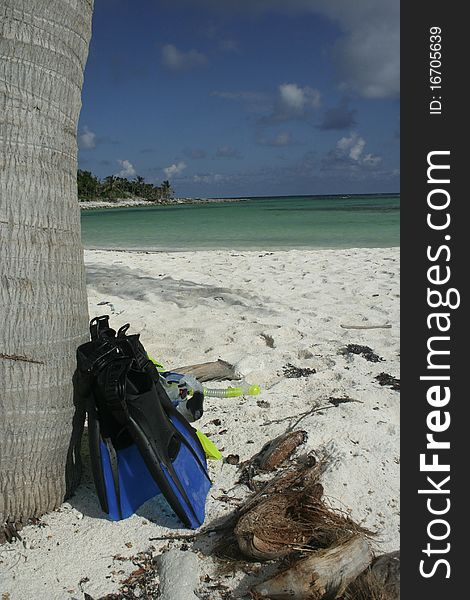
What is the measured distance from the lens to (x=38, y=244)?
7.64 feet

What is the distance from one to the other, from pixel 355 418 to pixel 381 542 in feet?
3.57

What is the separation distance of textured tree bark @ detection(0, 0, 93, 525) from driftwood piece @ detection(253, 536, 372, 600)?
3.77 feet

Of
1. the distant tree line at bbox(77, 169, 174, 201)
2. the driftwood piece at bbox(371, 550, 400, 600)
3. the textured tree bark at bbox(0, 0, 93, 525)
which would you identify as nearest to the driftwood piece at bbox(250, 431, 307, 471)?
the driftwood piece at bbox(371, 550, 400, 600)

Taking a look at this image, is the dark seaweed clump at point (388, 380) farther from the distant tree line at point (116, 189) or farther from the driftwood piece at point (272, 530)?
the distant tree line at point (116, 189)

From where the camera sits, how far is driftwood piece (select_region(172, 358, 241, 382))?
4.24 metres

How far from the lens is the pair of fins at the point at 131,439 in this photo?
2445mm

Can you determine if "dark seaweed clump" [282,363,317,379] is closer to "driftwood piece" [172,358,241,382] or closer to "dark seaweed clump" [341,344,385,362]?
"driftwood piece" [172,358,241,382]

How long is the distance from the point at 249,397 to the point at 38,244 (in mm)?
2072

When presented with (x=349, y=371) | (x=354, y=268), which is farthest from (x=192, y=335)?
(x=354, y=268)

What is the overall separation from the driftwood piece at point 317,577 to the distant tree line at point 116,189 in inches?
3126

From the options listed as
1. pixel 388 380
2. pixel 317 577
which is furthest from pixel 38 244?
pixel 388 380

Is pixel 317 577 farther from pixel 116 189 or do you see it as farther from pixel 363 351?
pixel 116 189

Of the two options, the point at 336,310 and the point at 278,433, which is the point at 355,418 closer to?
the point at 278,433

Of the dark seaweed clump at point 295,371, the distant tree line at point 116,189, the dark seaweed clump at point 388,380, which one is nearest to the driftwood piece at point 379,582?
the dark seaweed clump at point 388,380
